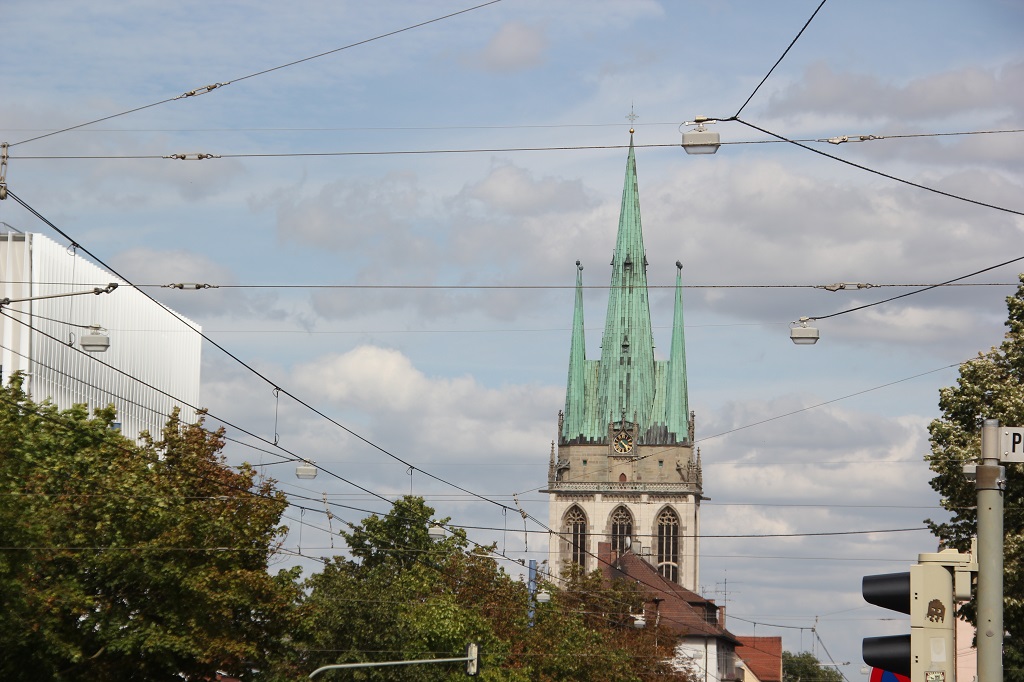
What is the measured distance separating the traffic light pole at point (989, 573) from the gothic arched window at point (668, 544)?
147 meters

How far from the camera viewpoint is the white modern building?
91.2 m

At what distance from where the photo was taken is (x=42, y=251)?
92.8 meters

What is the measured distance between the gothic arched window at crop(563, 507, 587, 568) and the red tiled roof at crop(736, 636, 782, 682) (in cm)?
1926

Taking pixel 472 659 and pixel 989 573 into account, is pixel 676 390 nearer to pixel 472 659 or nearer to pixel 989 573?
pixel 472 659

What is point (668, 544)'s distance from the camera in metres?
159

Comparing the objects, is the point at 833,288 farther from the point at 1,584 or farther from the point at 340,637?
the point at 340,637

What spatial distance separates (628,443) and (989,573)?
149485 mm

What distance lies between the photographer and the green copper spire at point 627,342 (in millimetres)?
157125

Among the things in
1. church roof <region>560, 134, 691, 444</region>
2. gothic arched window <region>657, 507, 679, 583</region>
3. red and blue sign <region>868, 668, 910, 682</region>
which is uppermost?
church roof <region>560, 134, 691, 444</region>

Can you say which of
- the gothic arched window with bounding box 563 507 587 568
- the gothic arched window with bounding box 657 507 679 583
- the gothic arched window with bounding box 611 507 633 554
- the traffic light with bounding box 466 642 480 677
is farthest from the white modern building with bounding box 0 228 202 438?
the gothic arched window with bounding box 657 507 679 583

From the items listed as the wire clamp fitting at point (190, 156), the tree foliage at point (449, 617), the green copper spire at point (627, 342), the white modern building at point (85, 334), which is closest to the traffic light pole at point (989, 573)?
the wire clamp fitting at point (190, 156)

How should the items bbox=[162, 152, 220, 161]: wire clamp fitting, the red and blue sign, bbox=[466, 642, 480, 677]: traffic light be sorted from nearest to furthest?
the red and blue sign < bbox=[162, 152, 220, 161]: wire clamp fitting < bbox=[466, 642, 480, 677]: traffic light

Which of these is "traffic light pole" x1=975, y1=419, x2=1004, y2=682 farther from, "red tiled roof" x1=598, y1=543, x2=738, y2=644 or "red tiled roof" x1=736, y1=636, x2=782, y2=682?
"red tiled roof" x1=736, y1=636, x2=782, y2=682

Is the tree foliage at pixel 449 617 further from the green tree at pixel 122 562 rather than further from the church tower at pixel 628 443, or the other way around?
the church tower at pixel 628 443
